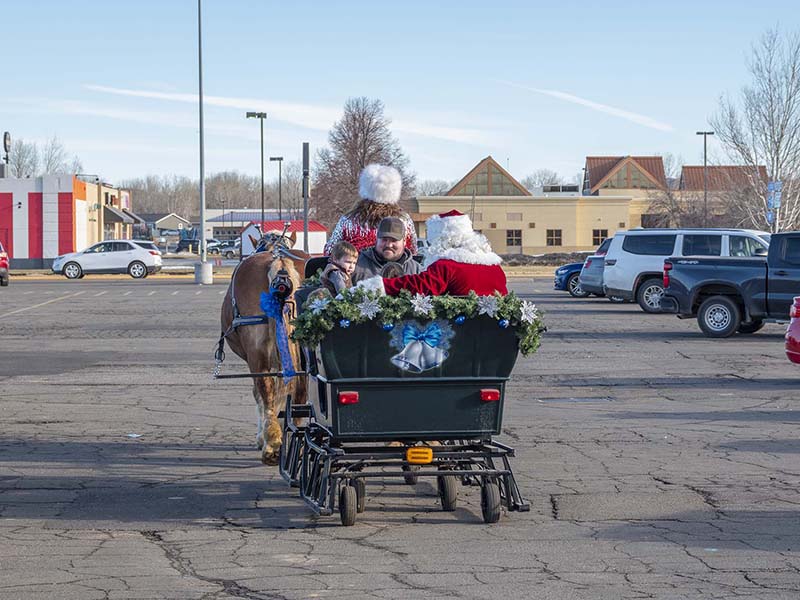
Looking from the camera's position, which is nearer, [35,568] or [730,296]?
[35,568]

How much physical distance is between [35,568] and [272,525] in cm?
159

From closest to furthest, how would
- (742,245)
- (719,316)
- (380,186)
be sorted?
(380,186)
(719,316)
(742,245)

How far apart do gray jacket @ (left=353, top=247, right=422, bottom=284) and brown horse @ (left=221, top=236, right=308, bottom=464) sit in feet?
3.13

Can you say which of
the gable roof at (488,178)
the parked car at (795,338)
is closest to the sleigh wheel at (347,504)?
the parked car at (795,338)

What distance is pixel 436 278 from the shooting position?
7.39 meters

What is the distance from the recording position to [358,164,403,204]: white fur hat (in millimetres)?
9258

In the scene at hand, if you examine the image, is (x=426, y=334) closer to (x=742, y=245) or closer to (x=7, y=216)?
(x=742, y=245)

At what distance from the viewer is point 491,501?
7406mm

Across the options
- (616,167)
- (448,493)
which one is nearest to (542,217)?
(616,167)

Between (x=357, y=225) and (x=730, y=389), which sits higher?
(x=357, y=225)

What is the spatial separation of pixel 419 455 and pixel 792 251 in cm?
1466

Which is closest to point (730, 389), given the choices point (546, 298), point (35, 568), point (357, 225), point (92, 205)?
point (357, 225)

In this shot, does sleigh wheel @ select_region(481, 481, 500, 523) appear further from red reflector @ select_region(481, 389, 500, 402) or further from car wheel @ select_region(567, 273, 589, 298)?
car wheel @ select_region(567, 273, 589, 298)

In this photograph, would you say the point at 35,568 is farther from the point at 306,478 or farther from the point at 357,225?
the point at 357,225
